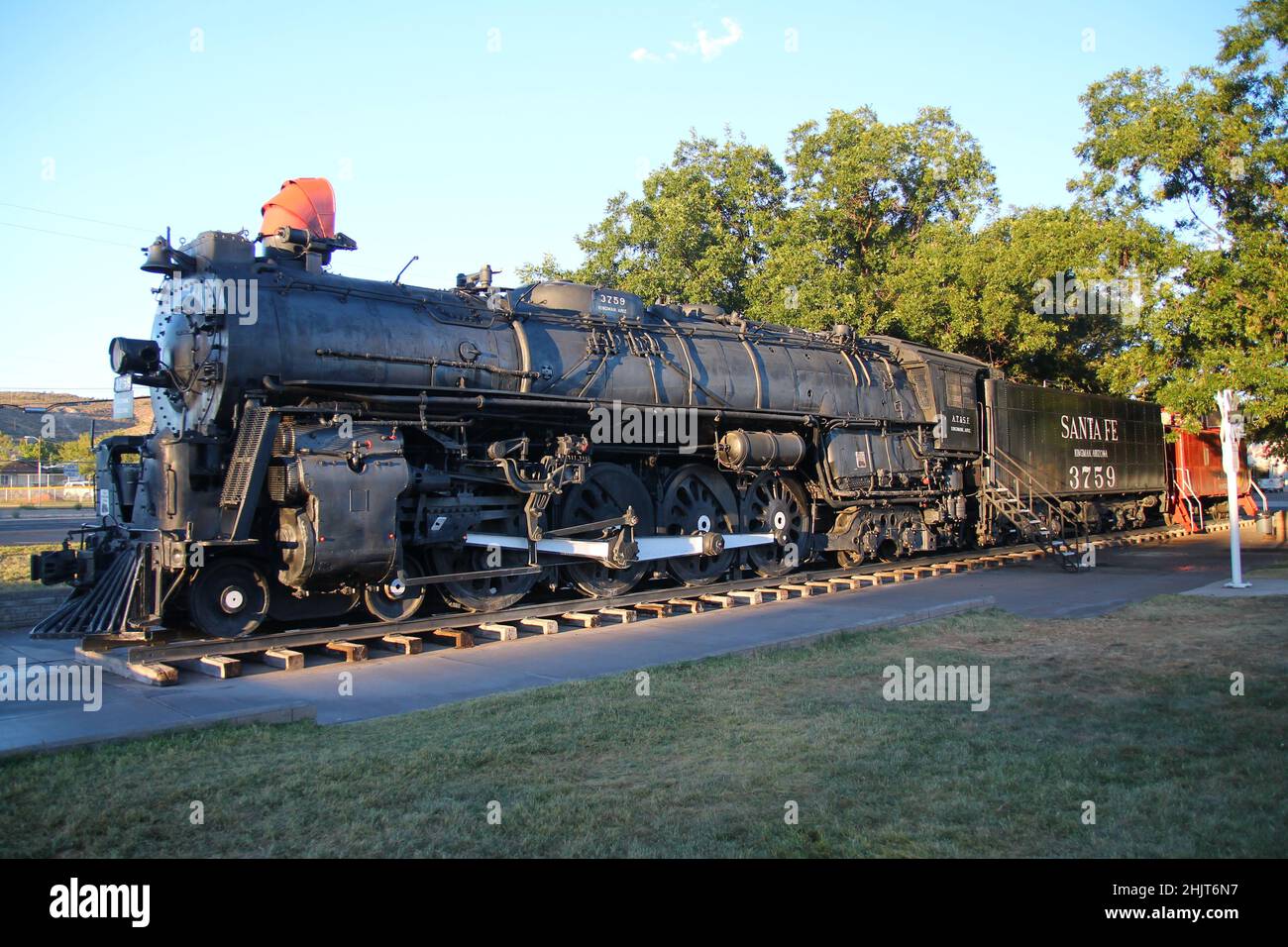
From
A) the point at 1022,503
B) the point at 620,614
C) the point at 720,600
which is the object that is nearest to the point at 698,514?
the point at 720,600

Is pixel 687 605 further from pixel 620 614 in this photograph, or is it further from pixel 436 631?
pixel 436 631

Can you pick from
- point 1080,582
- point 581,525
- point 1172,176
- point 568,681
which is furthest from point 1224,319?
point 568,681

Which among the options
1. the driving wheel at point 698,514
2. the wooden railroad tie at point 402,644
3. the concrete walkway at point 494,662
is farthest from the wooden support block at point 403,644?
the driving wheel at point 698,514

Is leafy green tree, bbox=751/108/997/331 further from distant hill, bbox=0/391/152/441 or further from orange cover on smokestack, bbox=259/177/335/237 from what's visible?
distant hill, bbox=0/391/152/441

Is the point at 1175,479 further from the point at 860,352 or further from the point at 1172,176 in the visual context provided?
the point at 860,352

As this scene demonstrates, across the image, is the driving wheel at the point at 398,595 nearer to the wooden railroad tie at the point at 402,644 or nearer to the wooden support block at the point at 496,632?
the wooden railroad tie at the point at 402,644

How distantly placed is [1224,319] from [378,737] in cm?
1931

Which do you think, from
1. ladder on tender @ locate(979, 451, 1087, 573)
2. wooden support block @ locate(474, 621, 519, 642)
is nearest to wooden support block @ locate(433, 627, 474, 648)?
wooden support block @ locate(474, 621, 519, 642)

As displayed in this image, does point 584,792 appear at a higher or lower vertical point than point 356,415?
lower

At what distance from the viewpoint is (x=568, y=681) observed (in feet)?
27.3

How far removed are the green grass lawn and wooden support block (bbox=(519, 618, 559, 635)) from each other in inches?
116

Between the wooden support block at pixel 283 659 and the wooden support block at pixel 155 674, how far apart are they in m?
0.89

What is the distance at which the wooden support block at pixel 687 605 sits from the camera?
1270 centimetres

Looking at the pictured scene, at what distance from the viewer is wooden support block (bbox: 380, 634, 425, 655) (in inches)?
389
